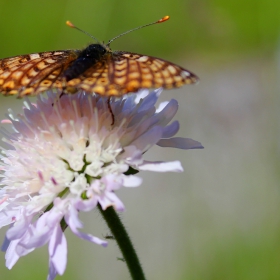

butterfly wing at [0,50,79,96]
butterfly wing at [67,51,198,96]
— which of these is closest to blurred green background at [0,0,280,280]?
butterfly wing at [0,50,79,96]

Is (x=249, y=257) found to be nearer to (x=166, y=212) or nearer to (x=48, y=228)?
(x=166, y=212)

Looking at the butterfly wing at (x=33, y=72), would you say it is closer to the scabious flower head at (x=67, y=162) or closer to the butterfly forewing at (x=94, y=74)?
the butterfly forewing at (x=94, y=74)

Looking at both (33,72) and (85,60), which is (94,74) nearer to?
(85,60)

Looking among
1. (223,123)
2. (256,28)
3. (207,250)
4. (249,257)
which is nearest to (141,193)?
(223,123)

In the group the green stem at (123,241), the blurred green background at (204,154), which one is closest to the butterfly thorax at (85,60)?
the green stem at (123,241)

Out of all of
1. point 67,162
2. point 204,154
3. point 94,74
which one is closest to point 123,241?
point 67,162
